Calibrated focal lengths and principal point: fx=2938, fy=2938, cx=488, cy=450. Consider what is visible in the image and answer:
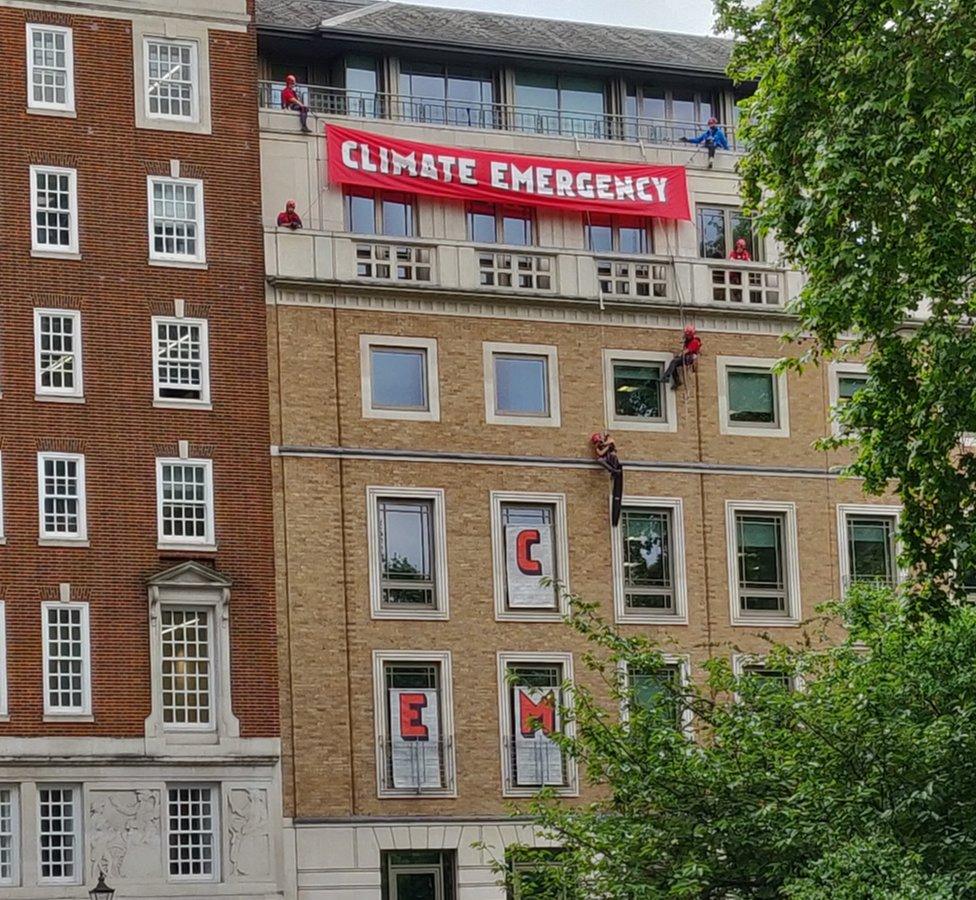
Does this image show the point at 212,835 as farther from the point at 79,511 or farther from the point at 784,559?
the point at 784,559

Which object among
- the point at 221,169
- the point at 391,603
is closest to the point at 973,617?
the point at 391,603

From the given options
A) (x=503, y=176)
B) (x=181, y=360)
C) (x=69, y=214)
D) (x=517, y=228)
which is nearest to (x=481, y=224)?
(x=517, y=228)

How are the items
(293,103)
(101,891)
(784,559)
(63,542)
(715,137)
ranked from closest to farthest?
(101,891) < (63,542) < (293,103) < (784,559) < (715,137)

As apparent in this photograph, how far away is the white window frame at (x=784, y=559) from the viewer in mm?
63156

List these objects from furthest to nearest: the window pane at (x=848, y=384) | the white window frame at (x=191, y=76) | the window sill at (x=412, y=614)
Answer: the window pane at (x=848, y=384) < the white window frame at (x=191, y=76) < the window sill at (x=412, y=614)

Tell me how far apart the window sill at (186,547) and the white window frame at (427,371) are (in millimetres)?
4403

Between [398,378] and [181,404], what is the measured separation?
4.87m

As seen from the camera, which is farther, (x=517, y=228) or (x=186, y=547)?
(x=517, y=228)

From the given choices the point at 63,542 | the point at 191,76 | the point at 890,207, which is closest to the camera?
the point at 890,207

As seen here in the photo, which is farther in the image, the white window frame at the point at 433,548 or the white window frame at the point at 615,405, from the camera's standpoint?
the white window frame at the point at 615,405

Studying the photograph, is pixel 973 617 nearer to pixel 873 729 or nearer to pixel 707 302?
pixel 873 729

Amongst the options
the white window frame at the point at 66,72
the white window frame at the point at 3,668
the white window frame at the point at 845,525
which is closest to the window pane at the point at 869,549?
the white window frame at the point at 845,525

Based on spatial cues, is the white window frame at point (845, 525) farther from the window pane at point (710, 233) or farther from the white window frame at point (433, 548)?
the white window frame at point (433, 548)

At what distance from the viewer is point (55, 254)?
58.3 m
